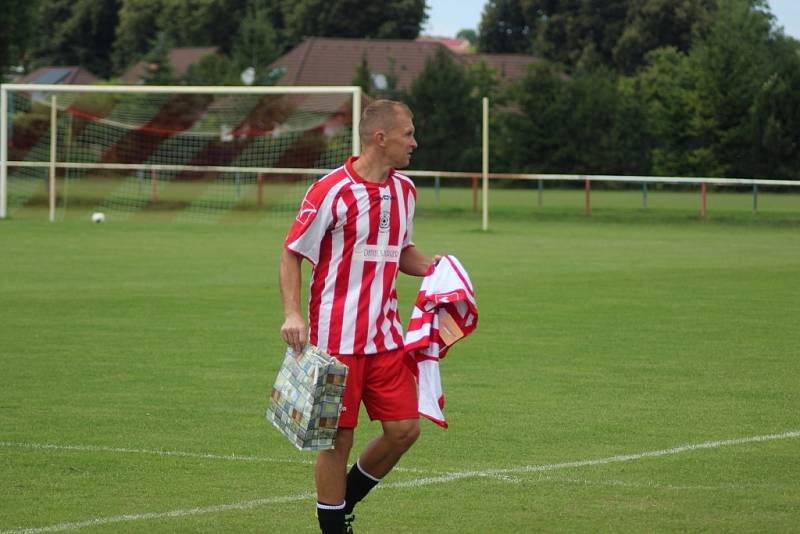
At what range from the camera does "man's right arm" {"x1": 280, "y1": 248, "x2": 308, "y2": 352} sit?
5.97m

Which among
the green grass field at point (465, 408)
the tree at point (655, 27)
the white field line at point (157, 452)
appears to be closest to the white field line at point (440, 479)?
the green grass field at point (465, 408)

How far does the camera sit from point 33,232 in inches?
1126

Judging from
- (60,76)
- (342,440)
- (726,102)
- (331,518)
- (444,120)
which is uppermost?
(60,76)

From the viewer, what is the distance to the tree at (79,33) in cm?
11344

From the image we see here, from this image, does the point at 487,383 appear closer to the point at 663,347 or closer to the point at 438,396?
the point at 663,347

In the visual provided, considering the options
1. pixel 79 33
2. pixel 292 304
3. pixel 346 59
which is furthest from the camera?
pixel 79 33

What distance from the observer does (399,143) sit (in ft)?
20.2

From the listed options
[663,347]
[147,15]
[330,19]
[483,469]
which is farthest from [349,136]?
[147,15]

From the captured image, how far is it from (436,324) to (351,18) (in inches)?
3773

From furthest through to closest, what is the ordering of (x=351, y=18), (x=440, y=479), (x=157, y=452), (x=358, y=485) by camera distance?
(x=351, y=18)
(x=157, y=452)
(x=440, y=479)
(x=358, y=485)

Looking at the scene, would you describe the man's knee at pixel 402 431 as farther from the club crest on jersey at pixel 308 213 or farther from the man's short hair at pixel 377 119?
the man's short hair at pixel 377 119

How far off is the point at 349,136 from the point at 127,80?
5226 cm

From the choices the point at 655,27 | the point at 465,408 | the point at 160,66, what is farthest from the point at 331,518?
the point at 655,27

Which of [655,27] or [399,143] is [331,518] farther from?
[655,27]
